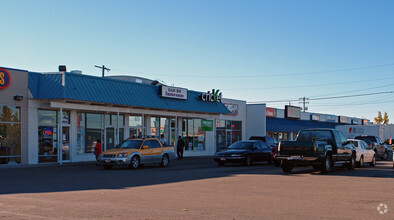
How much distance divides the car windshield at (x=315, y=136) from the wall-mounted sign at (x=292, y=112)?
3394 centimetres

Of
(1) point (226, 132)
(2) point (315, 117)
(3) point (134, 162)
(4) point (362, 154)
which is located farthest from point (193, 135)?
(2) point (315, 117)

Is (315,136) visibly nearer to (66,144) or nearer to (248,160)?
(248,160)

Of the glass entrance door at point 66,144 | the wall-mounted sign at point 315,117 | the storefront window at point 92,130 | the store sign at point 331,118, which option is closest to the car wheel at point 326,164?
the glass entrance door at point 66,144

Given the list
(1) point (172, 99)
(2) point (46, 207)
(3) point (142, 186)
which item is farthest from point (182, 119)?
(2) point (46, 207)

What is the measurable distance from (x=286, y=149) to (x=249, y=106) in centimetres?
2608

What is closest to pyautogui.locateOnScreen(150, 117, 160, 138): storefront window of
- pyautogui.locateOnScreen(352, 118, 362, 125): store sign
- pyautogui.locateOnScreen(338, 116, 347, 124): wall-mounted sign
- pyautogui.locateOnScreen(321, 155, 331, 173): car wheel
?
pyautogui.locateOnScreen(321, 155, 331, 173): car wheel

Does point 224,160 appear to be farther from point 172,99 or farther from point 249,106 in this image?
point 249,106

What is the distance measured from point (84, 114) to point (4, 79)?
19.3 ft

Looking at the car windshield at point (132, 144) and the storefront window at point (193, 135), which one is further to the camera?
the storefront window at point (193, 135)

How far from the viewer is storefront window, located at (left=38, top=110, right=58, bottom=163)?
2602 cm

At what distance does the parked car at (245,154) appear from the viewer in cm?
2528

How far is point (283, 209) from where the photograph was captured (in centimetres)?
980

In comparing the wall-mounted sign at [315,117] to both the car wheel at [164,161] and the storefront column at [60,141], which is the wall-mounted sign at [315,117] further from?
the storefront column at [60,141]

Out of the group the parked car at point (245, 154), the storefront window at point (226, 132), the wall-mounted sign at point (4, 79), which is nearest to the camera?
the wall-mounted sign at point (4, 79)
